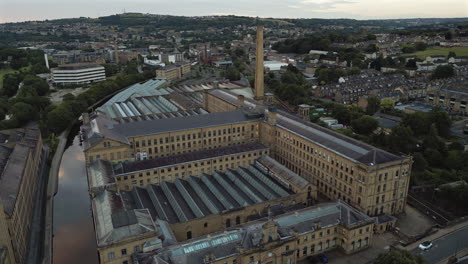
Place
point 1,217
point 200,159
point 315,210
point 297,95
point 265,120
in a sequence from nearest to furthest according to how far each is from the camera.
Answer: point 1,217 < point 315,210 < point 200,159 < point 265,120 < point 297,95

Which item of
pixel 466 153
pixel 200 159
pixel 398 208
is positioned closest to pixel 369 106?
pixel 466 153

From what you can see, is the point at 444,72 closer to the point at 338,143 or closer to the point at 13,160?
the point at 338,143

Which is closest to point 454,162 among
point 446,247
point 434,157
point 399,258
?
point 434,157

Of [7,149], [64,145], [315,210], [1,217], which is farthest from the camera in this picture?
[64,145]

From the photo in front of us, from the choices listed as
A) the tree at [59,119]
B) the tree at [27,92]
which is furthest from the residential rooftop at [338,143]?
the tree at [27,92]

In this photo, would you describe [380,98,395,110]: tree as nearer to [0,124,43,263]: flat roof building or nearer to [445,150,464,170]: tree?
[445,150,464,170]: tree

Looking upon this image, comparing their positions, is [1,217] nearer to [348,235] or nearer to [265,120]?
[348,235]
